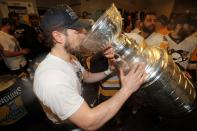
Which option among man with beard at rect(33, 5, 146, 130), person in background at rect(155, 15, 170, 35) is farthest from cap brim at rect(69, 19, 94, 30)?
person in background at rect(155, 15, 170, 35)

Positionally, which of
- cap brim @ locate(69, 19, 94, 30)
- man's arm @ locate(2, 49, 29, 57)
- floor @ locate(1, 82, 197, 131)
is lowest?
floor @ locate(1, 82, 197, 131)

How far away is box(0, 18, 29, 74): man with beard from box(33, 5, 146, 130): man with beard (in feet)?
5.83

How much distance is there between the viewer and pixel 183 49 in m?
2.32

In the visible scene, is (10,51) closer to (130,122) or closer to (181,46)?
(130,122)

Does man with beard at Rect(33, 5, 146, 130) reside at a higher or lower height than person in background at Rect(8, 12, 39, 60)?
higher

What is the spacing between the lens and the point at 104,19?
3.23 feet

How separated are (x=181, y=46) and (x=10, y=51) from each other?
88.1 inches

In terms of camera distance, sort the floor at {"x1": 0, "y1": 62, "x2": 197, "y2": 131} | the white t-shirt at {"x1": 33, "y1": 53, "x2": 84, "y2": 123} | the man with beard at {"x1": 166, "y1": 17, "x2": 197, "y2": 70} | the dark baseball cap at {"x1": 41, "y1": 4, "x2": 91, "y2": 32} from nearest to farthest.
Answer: the white t-shirt at {"x1": 33, "y1": 53, "x2": 84, "y2": 123}, the dark baseball cap at {"x1": 41, "y1": 4, "x2": 91, "y2": 32}, the floor at {"x1": 0, "y1": 62, "x2": 197, "y2": 131}, the man with beard at {"x1": 166, "y1": 17, "x2": 197, "y2": 70}

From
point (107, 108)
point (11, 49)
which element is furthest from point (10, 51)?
point (107, 108)

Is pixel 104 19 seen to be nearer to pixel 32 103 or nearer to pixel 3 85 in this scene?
pixel 3 85

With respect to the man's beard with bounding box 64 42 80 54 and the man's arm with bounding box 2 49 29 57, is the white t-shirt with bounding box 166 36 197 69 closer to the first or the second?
the man's beard with bounding box 64 42 80 54

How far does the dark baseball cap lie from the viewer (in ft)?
3.47

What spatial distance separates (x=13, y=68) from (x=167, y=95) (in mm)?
2316

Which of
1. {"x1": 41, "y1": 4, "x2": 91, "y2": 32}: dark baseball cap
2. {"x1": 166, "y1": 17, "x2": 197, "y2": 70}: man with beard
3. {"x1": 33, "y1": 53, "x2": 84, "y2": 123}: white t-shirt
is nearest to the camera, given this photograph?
{"x1": 33, "y1": 53, "x2": 84, "y2": 123}: white t-shirt
